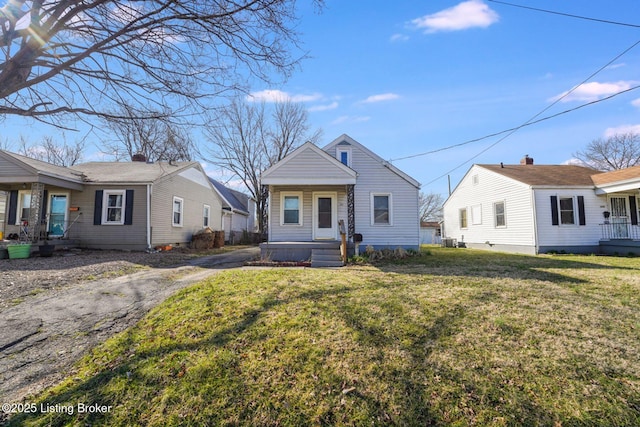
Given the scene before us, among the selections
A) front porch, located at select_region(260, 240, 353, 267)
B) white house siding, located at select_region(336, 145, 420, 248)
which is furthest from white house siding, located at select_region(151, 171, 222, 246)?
white house siding, located at select_region(336, 145, 420, 248)

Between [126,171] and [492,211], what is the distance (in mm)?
20475

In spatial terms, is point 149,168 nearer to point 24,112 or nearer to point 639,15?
point 24,112

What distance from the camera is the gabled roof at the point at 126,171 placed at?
13844mm

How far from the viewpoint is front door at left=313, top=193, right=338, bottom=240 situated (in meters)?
12.4

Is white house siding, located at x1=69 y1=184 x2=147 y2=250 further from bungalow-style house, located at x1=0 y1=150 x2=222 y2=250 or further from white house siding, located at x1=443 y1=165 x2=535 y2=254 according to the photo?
white house siding, located at x1=443 y1=165 x2=535 y2=254

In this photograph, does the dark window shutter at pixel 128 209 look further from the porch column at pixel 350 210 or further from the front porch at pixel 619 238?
the front porch at pixel 619 238

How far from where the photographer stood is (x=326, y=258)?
10.5 meters

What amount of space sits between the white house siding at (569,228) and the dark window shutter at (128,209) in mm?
19417

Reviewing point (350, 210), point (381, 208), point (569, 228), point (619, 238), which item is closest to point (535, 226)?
point (569, 228)

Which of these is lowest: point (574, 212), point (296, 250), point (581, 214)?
point (296, 250)

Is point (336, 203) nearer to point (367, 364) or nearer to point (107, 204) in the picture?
point (367, 364)

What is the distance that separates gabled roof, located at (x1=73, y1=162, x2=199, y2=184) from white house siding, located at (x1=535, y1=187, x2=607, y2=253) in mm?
17246

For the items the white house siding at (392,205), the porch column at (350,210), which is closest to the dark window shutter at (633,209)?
the white house siding at (392,205)

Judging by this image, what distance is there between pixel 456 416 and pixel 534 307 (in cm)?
327
